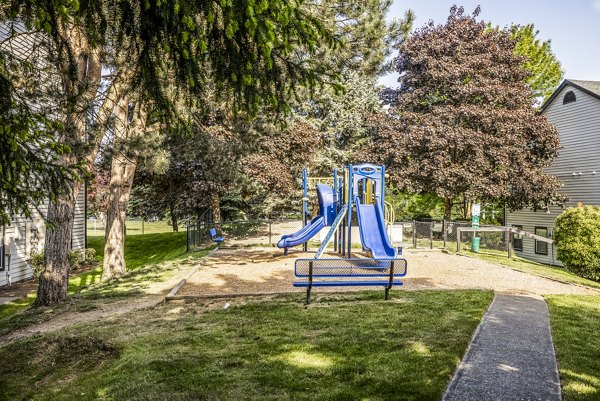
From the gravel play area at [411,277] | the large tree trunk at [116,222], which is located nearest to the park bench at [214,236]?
the gravel play area at [411,277]

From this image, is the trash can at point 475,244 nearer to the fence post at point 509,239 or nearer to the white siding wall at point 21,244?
the fence post at point 509,239

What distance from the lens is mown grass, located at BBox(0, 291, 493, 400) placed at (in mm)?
4391

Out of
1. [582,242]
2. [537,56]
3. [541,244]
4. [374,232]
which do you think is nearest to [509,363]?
[374,232]

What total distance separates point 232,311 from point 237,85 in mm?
4265

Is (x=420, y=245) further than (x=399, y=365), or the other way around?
(x=420, y=245)

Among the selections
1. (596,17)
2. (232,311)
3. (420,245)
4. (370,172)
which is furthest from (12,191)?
(596,17)

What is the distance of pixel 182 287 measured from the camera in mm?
10383

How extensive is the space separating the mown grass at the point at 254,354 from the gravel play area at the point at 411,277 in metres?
1.99

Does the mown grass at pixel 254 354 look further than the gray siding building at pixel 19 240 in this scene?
No

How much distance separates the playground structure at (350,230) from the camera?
839 cm

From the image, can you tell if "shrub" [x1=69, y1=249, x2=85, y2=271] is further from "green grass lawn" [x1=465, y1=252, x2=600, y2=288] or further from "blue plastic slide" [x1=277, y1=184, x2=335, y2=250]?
"green grass lawn" [x1=465, y1=252, x2=600, y2=288]

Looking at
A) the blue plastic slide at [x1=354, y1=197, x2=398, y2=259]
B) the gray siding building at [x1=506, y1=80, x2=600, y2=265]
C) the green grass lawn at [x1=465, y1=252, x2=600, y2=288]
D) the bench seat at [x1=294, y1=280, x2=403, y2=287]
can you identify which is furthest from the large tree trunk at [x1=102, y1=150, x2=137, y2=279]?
the gray siding building at [x1=506, y1=80, x2=600, y2=265]

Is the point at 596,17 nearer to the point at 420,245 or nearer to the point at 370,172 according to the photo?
the point at 420,245

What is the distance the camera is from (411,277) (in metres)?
11.4
